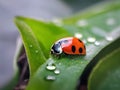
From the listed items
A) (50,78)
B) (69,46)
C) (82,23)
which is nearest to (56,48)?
(69,46)

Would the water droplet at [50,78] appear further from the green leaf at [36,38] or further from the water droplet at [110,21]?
the water droplet at [110,21]

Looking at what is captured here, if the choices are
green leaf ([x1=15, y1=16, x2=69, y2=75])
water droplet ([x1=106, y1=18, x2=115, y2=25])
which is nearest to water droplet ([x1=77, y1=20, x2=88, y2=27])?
water droplet ([x1=106, y1=18, x2=115, y2=25])

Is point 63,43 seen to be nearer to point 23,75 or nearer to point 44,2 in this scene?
point 23,75

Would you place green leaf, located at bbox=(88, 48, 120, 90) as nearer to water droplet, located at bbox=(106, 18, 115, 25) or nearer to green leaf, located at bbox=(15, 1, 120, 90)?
green leaf, located at bbox=(15, 1, 120, 90)

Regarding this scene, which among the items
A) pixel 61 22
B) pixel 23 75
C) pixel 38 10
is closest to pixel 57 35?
pixel 23 75

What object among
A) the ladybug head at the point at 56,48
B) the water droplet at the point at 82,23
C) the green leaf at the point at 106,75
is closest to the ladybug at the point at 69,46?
the ladybug head at the point at 56,48

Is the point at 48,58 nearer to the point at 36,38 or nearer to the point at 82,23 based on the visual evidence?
the point at 36,38

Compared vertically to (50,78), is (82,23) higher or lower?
higher
